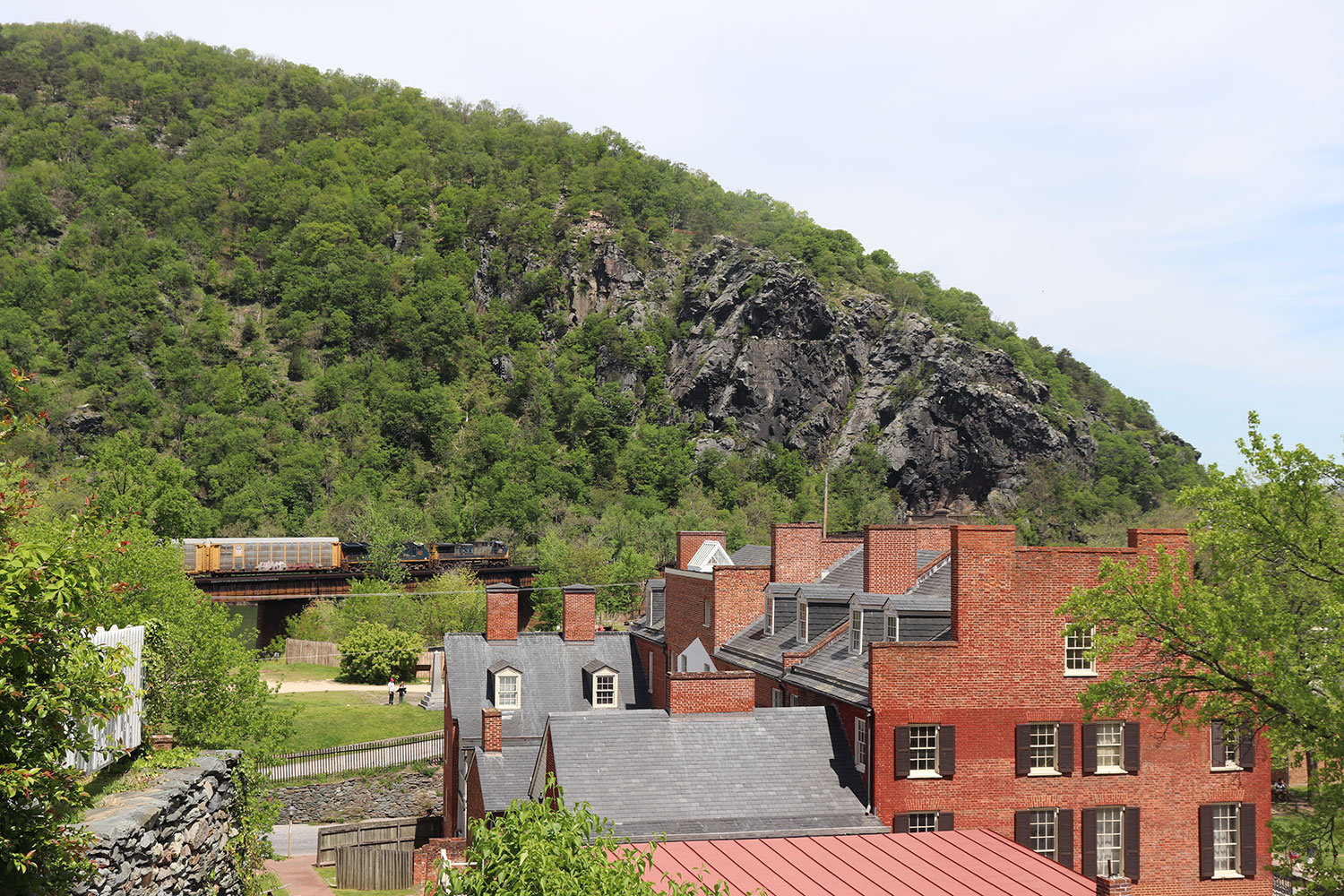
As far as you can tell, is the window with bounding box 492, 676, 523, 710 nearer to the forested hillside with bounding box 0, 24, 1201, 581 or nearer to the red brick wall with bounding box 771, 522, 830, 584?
the red brick wall with bounding box 771, 522, 830, 584

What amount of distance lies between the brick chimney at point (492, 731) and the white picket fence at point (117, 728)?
1443 cm

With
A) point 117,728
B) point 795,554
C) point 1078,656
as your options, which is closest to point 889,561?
point 795,554

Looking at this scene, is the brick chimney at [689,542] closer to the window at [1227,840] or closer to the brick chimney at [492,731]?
the brick chimney at [492,731]

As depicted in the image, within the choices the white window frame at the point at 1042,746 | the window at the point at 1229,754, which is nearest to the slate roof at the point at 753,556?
the white window frame at the point at 1042,746

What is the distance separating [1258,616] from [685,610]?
843 inches

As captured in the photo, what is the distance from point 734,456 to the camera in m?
139

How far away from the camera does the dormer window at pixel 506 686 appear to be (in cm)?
3488

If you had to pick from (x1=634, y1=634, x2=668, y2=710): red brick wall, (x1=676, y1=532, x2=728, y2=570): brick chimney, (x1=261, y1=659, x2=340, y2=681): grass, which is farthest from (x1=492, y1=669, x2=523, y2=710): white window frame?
(x1=261, y1=659, x2=340, y2=681): grass

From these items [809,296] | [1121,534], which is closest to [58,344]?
[809,296]

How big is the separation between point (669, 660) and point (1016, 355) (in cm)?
13696

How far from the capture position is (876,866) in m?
19.2

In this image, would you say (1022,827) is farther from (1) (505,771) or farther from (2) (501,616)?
(2) (501,616)

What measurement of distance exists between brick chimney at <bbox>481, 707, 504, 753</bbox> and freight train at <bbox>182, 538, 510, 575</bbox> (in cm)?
5192

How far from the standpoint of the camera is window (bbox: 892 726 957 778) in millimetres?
24594
